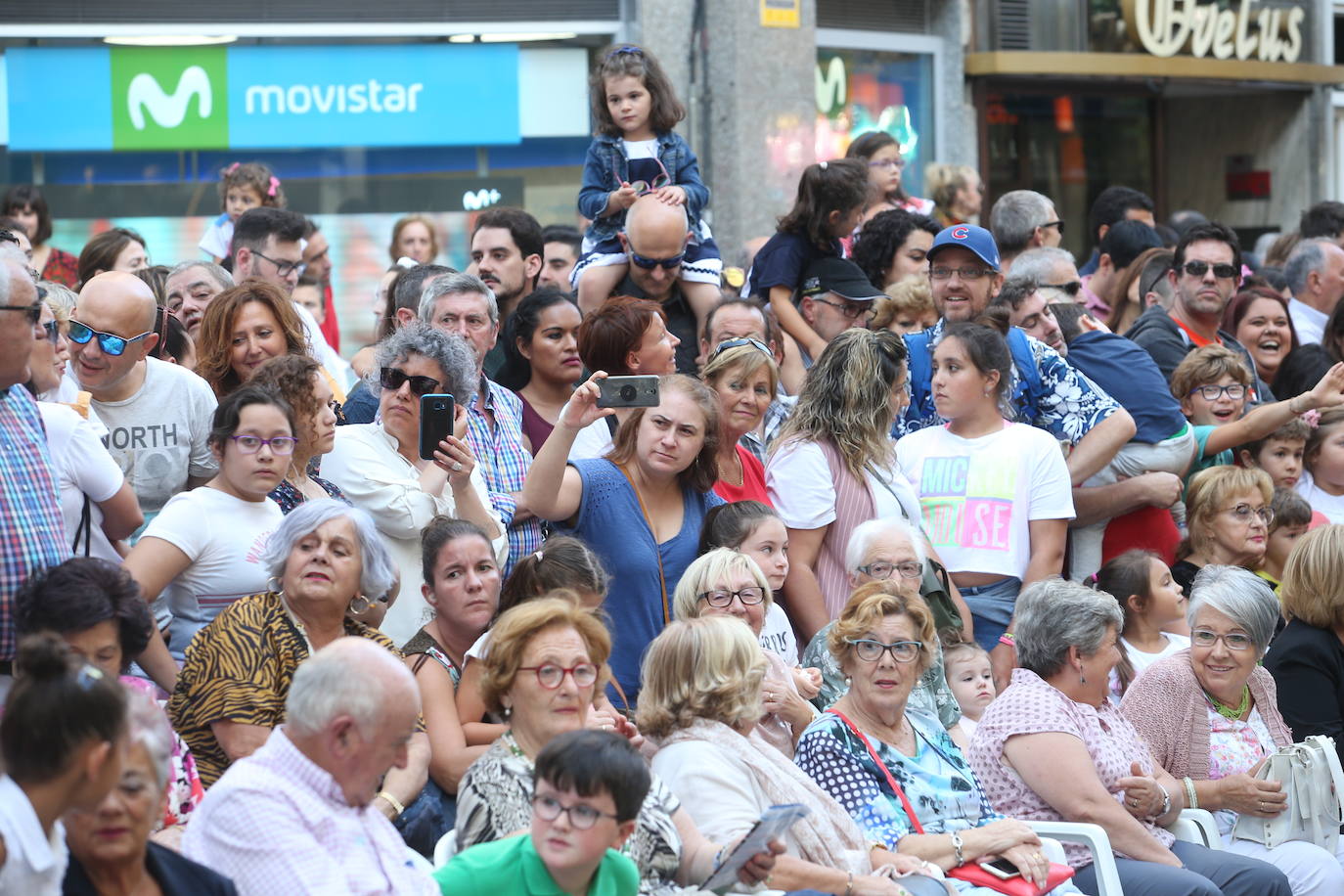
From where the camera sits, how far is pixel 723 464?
6402mm

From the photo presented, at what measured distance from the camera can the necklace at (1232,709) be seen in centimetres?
636

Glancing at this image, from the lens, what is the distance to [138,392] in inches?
223

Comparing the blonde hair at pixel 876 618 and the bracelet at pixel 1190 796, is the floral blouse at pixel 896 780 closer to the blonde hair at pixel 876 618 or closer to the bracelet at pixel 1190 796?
the blonde hair at pixel 876 618

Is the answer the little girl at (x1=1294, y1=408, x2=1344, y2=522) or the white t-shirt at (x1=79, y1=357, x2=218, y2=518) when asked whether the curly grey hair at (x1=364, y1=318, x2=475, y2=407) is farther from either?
the little girl at (x1=1294, y1=408, x2=1344, y2=522)

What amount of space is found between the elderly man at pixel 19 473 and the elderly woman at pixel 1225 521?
477cm

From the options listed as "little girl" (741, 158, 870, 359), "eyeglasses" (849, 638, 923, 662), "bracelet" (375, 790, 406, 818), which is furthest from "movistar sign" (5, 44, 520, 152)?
"bracelet" (375, 790, 406, 818)

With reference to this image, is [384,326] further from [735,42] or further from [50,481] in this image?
[735,42]

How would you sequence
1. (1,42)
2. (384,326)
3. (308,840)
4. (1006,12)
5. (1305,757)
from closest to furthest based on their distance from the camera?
1. (308,840)
2. (1305,757)
3. (384,326)
4. (1,42)
5. (1006,12)

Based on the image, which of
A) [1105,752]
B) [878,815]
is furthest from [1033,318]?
[878,815]

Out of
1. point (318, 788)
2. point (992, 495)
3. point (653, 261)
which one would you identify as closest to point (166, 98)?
point (653, 261)

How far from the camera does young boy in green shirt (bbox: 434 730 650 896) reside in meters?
3.84

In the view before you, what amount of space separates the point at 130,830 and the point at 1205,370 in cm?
592

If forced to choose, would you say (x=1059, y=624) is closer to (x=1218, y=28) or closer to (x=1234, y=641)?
(x=1234, y=641)

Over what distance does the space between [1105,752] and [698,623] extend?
1.66m
